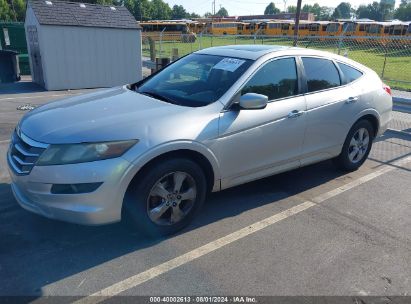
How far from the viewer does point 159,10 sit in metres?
98.0

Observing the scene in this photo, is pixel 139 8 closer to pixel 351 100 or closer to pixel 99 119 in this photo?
pixel 351 100

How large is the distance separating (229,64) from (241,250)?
193cm

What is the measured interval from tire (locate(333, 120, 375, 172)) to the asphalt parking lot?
0.50 metres

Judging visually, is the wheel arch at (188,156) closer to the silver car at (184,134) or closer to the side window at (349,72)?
the silver car at (184,134)

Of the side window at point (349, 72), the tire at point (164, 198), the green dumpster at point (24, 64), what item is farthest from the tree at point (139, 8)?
the tire at point (164, 198)

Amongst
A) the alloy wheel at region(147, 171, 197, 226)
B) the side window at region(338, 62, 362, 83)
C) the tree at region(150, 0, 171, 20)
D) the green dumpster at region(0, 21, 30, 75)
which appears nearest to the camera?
the alloy wheel at region(147, 171, 197, 226)

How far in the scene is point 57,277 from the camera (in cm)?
290

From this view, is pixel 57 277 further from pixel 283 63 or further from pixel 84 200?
pixel 283 63

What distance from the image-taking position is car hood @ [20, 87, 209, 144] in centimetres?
307

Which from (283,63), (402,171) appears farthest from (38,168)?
(402,171)

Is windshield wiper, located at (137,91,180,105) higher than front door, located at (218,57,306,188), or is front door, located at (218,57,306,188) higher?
windshield wiper, located at (137,91,180,105)

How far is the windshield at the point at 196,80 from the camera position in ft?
12.2

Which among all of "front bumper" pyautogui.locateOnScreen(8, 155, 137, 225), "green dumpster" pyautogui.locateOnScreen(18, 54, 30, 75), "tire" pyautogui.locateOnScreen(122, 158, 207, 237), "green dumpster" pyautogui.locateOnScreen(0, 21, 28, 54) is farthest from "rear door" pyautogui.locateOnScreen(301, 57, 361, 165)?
"green dumpster" pyautogui.locateOnScreen(0, 21, 28, 54)

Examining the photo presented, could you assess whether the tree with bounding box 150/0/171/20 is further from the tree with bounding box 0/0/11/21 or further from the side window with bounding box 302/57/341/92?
the side window with bounding box 302/57/341/92
